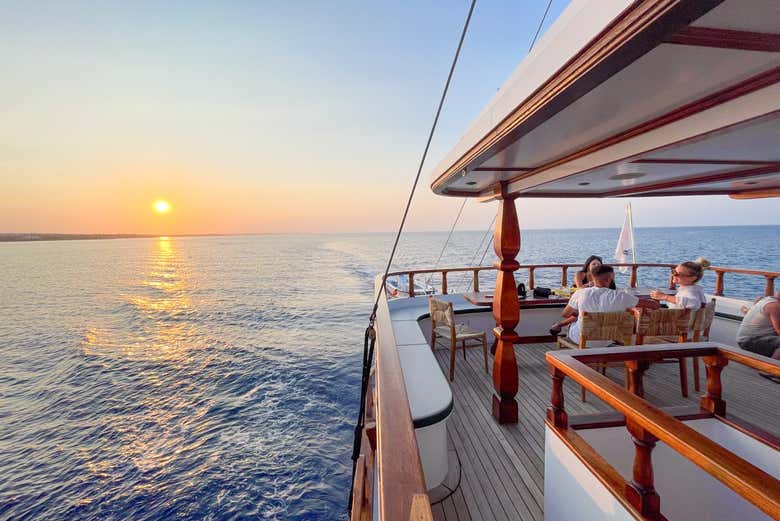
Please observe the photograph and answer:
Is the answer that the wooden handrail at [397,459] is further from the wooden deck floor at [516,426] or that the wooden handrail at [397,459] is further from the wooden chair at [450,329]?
the wooden chair at [450,329]

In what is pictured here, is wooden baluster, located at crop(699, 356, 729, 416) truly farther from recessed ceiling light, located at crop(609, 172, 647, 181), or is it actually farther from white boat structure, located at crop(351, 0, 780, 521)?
recessed ceiling light, located at crop(609, 172, 647, 181)

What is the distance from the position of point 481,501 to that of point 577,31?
2427mm

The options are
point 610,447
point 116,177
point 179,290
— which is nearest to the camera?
point 610,447

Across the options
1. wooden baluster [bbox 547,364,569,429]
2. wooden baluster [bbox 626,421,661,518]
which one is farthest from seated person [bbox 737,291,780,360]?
wooden baluster [bbox 626,421,661,518]

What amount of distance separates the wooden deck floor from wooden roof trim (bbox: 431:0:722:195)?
2160mm

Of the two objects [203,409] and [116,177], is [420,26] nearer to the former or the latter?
[203,409]

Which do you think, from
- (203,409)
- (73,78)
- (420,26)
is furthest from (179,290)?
(420,26)

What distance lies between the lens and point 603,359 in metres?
1.75

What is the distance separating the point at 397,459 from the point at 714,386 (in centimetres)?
205

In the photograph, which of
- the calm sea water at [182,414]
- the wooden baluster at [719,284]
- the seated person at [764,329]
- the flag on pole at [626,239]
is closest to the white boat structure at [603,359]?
the seated person at [764,329]

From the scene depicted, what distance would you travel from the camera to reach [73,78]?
11969 mm

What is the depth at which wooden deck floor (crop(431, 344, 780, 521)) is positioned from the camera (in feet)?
6.87

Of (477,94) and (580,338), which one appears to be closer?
(580,338)

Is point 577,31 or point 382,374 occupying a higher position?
point 577,31
